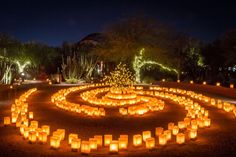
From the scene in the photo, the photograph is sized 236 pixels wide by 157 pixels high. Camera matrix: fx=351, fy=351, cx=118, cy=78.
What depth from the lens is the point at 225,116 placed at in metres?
10.5

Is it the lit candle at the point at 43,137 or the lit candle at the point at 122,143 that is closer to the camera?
the lit candle at the point at 122,143

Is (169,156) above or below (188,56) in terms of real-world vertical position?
below

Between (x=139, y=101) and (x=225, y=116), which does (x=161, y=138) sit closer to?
(x=225, y=116)

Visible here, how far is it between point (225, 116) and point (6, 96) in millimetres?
9338

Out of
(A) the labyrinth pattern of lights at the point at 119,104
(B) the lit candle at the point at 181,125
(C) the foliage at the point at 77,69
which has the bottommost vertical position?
(B) the lit candle at the point at 181,125

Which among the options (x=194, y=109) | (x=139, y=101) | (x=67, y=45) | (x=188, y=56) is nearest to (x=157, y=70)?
(x=188, y=56)

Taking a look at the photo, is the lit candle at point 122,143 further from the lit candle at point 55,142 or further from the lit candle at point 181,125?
the lit candle at point 181,125

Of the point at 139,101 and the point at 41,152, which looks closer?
the point at 41,152

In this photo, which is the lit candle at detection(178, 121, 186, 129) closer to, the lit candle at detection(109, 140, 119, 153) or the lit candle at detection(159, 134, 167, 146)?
the lit candle at detection(159, 134, 167, 146)

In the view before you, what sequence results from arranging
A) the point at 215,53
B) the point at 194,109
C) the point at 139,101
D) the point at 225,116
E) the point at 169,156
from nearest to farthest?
the point at 169,156
the point at 225,116
the point at 194,109
the point at 139,101
the point at 215,53

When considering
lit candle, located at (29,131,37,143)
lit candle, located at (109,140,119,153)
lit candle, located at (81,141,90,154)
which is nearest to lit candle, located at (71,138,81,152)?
lit candle, located at (81,141,90,154)

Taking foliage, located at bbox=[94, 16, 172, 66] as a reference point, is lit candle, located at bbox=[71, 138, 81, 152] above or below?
below

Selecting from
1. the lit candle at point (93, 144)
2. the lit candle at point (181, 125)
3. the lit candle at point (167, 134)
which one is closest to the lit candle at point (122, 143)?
the lit candle at point (93, 144)

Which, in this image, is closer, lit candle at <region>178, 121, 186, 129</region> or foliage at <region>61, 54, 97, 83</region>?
lit candle at <region>178, 121, 186, 129</region>
